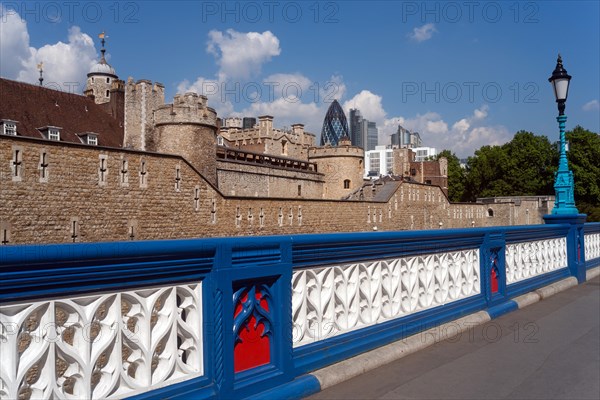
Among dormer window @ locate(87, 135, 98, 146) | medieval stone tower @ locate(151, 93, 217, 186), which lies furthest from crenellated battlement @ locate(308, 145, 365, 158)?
dormer window @ locate(87, 135, 98, 146)

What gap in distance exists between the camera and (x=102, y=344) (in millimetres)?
2957

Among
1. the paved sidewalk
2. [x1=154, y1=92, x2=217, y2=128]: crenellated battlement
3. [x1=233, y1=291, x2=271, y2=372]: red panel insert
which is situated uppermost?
[x1=154, y1=92, x2=217, y2=128]: crenellated battlement

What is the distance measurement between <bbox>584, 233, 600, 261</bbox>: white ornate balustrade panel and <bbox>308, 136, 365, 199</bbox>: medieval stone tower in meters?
44.5

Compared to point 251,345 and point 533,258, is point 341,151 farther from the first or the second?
point 251,345

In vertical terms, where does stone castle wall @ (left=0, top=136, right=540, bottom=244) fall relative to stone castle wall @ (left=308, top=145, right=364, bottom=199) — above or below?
below

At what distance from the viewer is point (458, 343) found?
5562mm

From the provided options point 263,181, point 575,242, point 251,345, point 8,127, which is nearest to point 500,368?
point 251,345

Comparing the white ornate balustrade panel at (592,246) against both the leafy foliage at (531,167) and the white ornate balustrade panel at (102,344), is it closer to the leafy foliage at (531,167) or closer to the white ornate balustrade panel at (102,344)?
the white ornate balustrade panel at (102,344)

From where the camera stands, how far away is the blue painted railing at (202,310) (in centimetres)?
267

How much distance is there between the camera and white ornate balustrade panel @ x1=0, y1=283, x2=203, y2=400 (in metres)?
2.62

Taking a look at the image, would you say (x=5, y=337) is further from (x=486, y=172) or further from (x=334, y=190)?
(x=486, y=172)

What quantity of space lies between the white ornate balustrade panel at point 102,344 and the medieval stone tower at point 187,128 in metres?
30.7

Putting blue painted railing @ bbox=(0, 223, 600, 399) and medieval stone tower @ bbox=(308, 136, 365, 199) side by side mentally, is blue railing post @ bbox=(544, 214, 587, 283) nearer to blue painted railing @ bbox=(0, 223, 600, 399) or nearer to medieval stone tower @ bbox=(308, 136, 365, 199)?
blue painted railing @ bbox=(0, 223, 600, 399)

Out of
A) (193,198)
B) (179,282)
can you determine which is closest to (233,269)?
(179,282)
